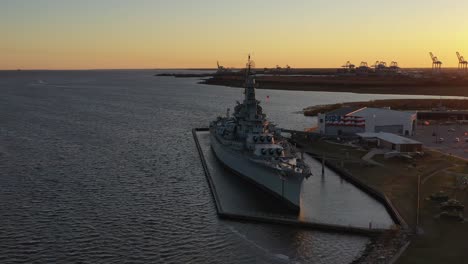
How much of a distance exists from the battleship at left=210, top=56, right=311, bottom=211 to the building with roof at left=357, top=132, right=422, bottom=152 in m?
14.3

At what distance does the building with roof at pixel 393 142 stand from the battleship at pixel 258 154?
46.8 feet

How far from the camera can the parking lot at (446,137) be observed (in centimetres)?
6534

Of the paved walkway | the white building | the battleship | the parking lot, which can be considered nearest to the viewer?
the battleship

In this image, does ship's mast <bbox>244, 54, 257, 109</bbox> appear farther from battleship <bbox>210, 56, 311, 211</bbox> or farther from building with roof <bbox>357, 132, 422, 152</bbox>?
building with roof <bbox>357, 132, 422, 152</bbox>

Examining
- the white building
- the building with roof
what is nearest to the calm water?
the white building

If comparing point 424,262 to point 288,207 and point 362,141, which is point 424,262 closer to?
point 288,207

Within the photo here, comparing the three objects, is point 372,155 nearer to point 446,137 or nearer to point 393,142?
point 393,142

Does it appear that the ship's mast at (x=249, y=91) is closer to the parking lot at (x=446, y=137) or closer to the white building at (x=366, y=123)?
the white building at (x=366, y=123)

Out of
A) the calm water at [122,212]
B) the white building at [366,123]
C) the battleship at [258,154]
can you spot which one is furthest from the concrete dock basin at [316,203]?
the white building at [366,123]

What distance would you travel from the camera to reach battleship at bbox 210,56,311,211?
43.0 m

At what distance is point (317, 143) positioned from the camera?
71625 mm

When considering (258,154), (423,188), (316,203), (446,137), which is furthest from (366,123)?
(316,203)

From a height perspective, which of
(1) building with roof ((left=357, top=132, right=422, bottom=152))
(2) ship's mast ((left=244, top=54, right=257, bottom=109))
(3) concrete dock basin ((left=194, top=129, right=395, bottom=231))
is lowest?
(3) concrete dock basin ((left=194, top=129, right=395, bottom=231))

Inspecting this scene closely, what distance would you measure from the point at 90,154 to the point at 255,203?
2960cm
